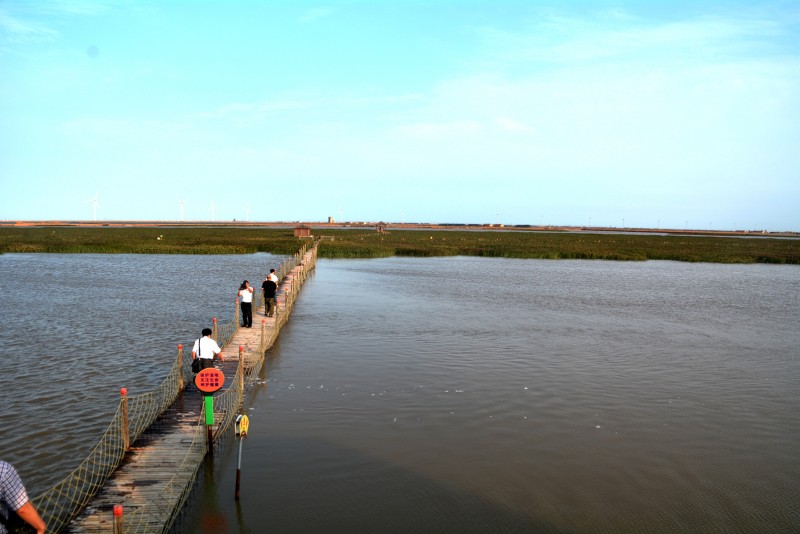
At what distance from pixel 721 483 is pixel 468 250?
6942 cm

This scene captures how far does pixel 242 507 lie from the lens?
9977 millimetres

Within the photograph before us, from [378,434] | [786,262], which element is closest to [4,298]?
[378,434]

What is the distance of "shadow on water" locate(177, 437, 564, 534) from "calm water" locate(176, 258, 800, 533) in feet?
0.11

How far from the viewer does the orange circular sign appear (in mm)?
11102

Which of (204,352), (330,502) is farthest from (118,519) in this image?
(204,352)

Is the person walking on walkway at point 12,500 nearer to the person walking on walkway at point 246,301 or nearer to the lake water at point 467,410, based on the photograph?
the lake water at point 467,410

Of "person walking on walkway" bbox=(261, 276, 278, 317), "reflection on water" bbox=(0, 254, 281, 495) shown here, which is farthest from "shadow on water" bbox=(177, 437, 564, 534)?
"person walking on walkway" bbox=(261, 276, 278, 317)

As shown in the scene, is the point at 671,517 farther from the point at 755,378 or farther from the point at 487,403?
the point at 755,378

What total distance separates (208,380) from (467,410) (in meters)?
6.60

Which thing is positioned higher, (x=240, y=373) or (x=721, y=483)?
(x=240, y=373)

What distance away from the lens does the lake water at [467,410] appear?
1027 centimetres

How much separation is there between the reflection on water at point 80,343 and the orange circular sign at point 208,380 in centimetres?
278

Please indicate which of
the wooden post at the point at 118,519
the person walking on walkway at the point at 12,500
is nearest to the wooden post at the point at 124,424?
the wooden post at the point at 118,519

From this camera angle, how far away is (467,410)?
1487cm
